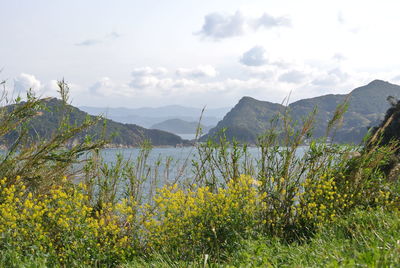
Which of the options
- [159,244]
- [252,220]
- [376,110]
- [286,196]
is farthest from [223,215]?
[376,110]

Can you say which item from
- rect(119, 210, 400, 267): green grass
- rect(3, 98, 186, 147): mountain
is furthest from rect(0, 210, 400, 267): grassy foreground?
rect(3, 98, 186, 147): mountain

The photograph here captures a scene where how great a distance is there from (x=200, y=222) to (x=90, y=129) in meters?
2.44

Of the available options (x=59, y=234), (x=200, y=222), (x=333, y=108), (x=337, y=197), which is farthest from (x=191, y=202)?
(x=333, y=108)

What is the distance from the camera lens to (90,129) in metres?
6.04

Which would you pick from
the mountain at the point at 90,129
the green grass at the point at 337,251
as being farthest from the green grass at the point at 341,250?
the mountain at the point at 90,129

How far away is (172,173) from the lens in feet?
21.7

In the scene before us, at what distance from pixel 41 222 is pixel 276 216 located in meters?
3.00

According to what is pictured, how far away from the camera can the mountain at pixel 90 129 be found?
5539mm

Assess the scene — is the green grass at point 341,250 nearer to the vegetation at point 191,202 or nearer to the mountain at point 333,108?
the vegetation at point 191,202

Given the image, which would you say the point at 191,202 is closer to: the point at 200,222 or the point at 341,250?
the point at 200,222

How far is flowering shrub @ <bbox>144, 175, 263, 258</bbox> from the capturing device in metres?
4.57

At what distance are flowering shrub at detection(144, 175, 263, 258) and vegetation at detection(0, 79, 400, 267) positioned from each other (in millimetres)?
15

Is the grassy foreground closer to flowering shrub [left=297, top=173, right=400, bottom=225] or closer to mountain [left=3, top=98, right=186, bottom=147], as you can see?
flowering shrub [left=297, top=173, right=400, bottom=225]

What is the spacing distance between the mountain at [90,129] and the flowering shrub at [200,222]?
1.14m
